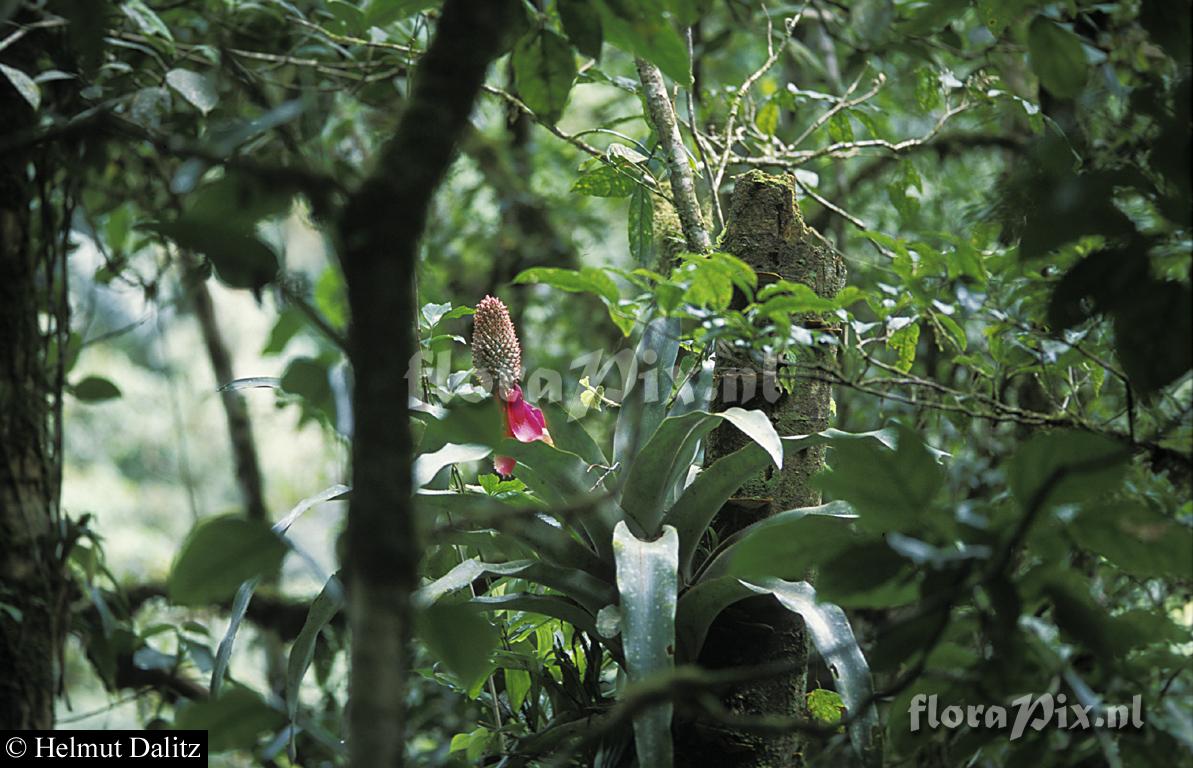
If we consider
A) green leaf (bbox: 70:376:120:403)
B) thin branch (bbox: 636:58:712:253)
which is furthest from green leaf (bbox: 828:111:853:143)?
green leaf (bbox: 70:376:120:403)

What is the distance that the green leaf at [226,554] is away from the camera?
1.27ft

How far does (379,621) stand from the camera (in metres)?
0.32

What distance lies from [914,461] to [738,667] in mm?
427

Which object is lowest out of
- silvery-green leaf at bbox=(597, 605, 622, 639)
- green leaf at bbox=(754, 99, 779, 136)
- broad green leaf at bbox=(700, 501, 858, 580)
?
silvery-green leaf at bbox=(597, 605, 622, 639)

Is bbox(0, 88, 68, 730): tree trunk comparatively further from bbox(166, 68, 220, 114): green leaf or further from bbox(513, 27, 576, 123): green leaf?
bbox(513, 27, 576, 123): green leaf

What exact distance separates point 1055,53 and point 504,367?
62 cm

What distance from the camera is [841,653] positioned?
0.69 m

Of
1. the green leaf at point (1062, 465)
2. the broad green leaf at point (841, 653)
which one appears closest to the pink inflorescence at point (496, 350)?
the broad green leaf at point (841, 653)

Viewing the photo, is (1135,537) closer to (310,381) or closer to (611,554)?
(310,381)

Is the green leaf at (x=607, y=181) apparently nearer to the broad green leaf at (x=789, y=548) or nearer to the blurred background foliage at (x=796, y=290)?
the blurred background foliage at (x=796, y=290)

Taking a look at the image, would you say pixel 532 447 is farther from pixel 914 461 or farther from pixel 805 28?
pixel 805 28

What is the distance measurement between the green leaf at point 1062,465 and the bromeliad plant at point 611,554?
0.64ft

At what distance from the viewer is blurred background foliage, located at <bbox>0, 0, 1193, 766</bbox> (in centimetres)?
43

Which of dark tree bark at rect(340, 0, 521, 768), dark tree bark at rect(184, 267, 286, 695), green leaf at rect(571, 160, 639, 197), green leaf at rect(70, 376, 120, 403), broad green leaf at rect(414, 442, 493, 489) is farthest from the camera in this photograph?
dark tree bark at rect(184, 267, 286, 695)
